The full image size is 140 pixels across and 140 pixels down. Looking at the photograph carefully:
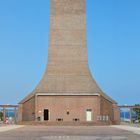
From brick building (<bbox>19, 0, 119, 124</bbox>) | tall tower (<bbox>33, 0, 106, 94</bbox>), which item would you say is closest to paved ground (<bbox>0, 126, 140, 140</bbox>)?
brick building (<bbox>19, 0, 119, 124</bbox>)

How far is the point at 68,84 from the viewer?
49.3 meters

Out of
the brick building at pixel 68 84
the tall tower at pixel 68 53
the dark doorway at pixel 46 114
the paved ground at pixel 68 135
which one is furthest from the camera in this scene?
the tall tower at pixel 68 53

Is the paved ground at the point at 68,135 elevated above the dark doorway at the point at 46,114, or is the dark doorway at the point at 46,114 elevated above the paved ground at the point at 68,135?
the dark doorway at the point at 46,114

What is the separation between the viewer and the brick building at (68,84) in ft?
159

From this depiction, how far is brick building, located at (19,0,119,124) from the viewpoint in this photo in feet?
159

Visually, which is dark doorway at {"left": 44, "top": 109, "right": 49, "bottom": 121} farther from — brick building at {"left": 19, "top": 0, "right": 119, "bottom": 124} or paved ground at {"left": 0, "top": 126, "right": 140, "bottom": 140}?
paved ground at {"left": 0, "top": 126, "right": 140, "bottom": 140}

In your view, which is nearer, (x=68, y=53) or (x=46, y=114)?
(x=46, y=114)

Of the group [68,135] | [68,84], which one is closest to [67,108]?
[68,84]

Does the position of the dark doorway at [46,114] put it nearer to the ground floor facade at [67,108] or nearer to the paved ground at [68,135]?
the ground floor facade at [67,108]

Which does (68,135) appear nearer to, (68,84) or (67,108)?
(67,108)

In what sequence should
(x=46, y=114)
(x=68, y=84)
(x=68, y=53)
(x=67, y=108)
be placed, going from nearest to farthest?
(x=67, y=108) → (x=46, y=114) → (x=68, y=84) → (x=68, y=53)

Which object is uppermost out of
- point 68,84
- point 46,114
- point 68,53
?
point 68,53

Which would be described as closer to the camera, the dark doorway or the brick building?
the dark doorway

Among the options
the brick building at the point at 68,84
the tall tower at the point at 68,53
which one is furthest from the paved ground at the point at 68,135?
the tall tower at the point at 68,53
